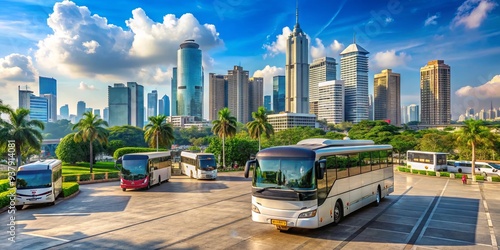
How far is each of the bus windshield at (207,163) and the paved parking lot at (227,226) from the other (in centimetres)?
1231

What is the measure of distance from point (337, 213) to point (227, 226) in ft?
15.3

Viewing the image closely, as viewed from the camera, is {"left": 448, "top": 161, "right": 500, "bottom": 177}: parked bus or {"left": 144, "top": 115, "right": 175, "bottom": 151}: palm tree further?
{"left": 144, "top": 115, "right": 175, "bottom": 151}: palm tree

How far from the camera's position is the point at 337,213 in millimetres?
14055

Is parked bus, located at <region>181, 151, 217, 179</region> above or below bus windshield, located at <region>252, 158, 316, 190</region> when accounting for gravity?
below

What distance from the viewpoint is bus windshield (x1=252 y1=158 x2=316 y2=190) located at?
39.9 ft

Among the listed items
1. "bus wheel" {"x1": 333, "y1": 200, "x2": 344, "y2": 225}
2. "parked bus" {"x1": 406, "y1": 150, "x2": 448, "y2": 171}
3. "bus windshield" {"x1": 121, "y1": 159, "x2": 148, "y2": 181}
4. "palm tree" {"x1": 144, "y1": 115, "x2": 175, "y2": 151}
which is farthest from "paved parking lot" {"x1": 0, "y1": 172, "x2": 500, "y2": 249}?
"palm tree" {"x1": 144, "y1": 115, "x2": 175, "y2": 151}

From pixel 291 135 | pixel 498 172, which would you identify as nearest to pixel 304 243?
pixel 498 172

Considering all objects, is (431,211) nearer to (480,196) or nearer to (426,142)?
(480,196)

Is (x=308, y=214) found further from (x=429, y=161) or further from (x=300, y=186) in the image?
(x=429, y=161)

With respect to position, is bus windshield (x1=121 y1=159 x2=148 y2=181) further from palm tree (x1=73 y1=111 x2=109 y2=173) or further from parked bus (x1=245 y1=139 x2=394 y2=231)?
palm tree (x1=73 y1=111 x2=109 y2=173)

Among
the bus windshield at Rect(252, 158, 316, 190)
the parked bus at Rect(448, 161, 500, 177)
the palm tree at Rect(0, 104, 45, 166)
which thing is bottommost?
the parked bus at Rect(448, 161, 500, 177)

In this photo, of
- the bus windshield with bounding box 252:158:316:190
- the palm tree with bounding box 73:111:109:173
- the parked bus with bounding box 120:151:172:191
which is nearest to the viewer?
the bus windshield with bounding box 252:158:316:190

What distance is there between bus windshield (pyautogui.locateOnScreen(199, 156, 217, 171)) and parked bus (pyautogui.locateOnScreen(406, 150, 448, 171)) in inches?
1155

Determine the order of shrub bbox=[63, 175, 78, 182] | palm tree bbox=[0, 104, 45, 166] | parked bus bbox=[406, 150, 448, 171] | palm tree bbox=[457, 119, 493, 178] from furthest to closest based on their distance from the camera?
1. parked bus bbox=[406, 150, 448, 171]
2. palm tree bbox=[457, 119, 493, 178]
3. shrub bbox=[63, 175, 78, 182]
4. palm tree bbox=[0, 104, 45, 166]
